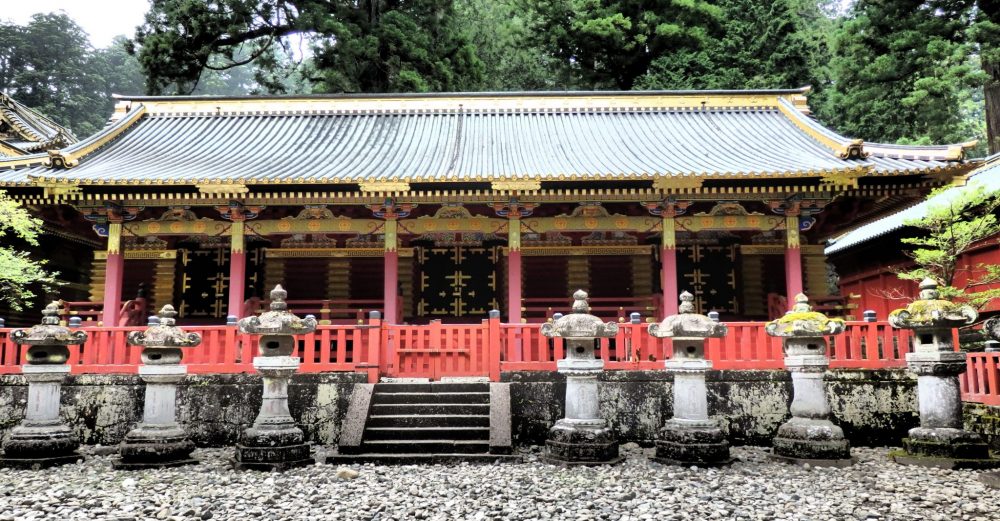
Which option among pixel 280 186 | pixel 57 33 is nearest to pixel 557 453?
pixel 280 186

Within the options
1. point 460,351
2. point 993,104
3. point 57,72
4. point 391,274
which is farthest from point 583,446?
point 57,72

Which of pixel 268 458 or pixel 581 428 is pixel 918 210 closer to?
pixel 581 428

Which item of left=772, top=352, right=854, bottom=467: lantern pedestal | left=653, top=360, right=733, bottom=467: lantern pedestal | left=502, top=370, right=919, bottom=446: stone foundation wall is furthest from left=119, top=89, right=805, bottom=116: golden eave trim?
left=653, top=360, right=733, bottom=467: lantern pedestal

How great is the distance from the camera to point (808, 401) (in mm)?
8617

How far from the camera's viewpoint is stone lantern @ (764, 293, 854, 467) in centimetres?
824

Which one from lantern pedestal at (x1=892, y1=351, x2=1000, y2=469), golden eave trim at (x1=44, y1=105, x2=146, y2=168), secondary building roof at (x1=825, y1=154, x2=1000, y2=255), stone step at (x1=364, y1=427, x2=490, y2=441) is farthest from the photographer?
secondary building roof at (x1=825, y1=154, x2=1000, y2=255)

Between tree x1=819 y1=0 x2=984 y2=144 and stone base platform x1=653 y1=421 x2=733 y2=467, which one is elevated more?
tree x1=819 y1=0 x2=984 y2=144

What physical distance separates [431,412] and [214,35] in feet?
75.8

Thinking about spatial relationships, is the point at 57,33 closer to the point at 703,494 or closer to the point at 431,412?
the point at 431,412

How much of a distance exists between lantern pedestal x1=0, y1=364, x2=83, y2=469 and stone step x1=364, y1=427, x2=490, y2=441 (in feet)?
13.2

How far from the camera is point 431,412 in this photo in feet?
30.8

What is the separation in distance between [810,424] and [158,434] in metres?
8.57

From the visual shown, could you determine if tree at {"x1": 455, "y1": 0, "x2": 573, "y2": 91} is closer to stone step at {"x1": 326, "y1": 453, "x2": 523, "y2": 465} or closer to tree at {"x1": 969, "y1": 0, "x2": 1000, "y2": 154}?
tree at {"x1": 969, "y1": 0, "x2": 1000, "y2": 154}

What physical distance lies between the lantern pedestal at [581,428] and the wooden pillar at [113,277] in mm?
9218
